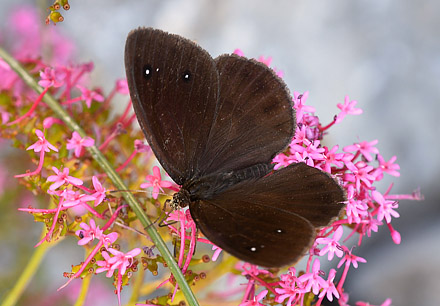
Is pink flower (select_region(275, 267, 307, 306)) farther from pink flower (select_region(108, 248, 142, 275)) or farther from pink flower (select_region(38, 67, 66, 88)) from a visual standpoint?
pink flower (select_region(38, 67, 66, 88))

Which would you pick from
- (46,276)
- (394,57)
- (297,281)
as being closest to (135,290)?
(297,281)

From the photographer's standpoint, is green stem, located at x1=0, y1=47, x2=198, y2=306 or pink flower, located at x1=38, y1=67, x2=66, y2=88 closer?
green stem, located at x1=0, y1=47, x2=198, y2=306

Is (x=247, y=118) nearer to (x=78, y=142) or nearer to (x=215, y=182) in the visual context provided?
(x=215, y=182)

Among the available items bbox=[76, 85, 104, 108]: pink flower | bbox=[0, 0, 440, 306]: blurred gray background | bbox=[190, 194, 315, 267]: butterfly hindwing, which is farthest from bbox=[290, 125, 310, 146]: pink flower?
bbox=[0, 0, 440, 306]: blurred gray background

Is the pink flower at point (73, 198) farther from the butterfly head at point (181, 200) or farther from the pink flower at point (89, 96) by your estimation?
the pink flower at point (89, 96)

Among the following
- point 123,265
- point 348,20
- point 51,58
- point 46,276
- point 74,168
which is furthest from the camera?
point 348,20

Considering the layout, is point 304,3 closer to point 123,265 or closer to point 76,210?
point 76,210

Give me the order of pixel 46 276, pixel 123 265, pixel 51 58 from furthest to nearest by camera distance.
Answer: pixel 46 276 < pixel 51 58 < pixel 123 265
